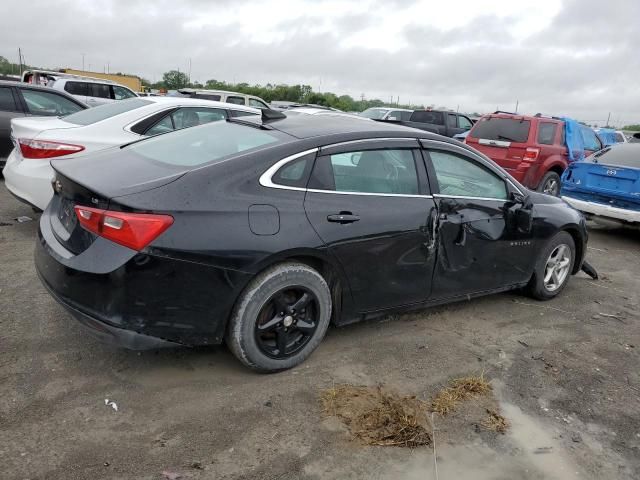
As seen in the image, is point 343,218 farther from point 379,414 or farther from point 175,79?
point 175,79

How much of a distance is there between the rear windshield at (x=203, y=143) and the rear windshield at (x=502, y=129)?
7361mm

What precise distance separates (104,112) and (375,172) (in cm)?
393

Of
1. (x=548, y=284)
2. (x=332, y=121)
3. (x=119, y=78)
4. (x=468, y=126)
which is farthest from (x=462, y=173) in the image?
(x=119, y=78)

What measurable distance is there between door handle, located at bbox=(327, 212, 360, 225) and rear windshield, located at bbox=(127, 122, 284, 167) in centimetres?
60

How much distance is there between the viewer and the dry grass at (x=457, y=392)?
316cm

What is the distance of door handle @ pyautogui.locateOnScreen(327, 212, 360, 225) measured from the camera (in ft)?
11.0

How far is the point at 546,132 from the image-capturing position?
10.2 m

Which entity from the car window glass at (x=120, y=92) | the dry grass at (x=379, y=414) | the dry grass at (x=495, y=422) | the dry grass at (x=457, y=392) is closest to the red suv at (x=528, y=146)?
the dry grass at (x=457, y=392)

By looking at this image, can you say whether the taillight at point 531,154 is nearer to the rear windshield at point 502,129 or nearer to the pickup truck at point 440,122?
the rear windshield at point 502,129

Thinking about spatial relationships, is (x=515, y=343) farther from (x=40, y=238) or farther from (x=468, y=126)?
(x=468, y=126)

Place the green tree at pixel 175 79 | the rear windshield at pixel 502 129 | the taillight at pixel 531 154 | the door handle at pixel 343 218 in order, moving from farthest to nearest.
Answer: the green tree at pixel 175 79 → the rear windshield at pixel 502 129 → the taillight at pixel 531 154 → the door handle at pixel 343 218

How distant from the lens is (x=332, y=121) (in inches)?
156

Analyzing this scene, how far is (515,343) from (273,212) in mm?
2229

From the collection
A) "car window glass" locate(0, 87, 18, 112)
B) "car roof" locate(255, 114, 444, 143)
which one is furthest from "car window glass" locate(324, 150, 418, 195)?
"car window glass" locate(0, 87, 18, 112)
